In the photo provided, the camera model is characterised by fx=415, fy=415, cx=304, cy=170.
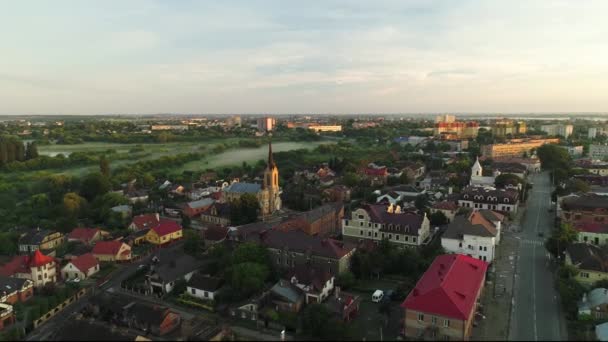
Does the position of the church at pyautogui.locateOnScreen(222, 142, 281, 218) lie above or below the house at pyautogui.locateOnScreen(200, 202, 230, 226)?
above

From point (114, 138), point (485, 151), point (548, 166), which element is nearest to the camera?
point (548, 166)

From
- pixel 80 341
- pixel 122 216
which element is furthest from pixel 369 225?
pixel 122 216

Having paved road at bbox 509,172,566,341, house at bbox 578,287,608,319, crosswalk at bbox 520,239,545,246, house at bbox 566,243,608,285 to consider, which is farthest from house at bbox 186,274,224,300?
crosswalk at bbox 520,239,545,246

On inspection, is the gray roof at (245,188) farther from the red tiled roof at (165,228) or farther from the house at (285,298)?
the house at (285,298)

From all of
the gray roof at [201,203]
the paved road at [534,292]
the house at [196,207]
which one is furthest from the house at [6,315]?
the paved road at [534,292]

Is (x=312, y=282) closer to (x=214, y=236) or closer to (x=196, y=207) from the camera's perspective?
(x=214, y=236)

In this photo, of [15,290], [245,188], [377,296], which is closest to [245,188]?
[245,188]

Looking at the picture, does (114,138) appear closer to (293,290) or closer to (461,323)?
(293,290)

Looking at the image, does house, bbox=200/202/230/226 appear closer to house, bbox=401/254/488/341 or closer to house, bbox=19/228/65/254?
house, bbox=19/228/65/254
